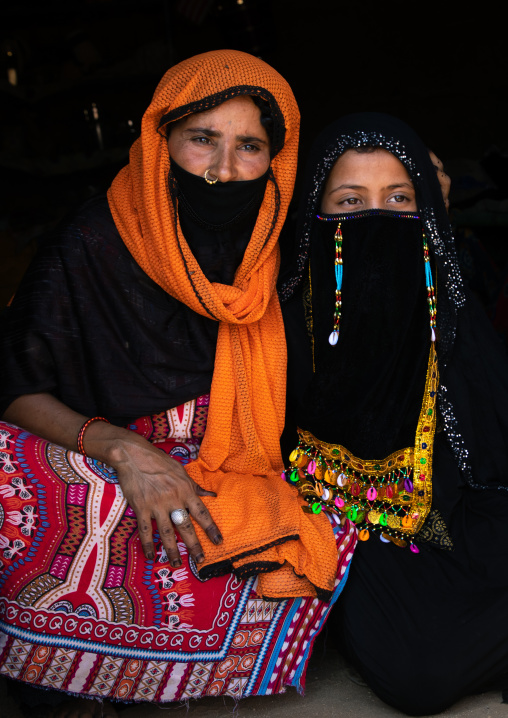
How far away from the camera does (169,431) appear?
7.41 ft

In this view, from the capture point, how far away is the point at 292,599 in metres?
2.03

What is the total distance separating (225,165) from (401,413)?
0.90 metres

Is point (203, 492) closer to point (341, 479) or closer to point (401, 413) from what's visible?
point (341, 479)

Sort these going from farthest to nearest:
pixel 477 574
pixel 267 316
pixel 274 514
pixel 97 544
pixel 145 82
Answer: pixel 145 82
pixel 267 316
pixel 477 574
pixel 274 514
pixel 97 544

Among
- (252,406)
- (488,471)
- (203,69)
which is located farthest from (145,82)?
(488,471)

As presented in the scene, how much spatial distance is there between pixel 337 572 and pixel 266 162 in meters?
1.26

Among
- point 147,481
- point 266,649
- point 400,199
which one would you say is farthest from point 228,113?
point 266,649

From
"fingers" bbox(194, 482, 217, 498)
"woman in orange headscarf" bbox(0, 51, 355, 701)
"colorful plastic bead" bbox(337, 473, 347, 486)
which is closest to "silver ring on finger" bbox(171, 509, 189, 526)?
"woman in orange headscarf" bbox(0, 51, 355, 701)

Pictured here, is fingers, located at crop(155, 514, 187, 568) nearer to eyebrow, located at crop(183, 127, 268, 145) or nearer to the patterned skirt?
the patterned skirt

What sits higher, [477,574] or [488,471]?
[488,471]

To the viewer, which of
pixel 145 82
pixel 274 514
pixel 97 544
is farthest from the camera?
pixel 145 82

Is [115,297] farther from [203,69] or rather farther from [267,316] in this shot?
[203,69]

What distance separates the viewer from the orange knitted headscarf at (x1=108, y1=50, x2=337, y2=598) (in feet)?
6.48

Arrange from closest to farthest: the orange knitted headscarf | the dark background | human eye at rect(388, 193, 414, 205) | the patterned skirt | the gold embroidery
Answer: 1. the patterned skirt
2. the orange knitted headscarf
3. the gold embroidery
4. human eye at rect(388, 193, 414, 205)
5. the dark background
